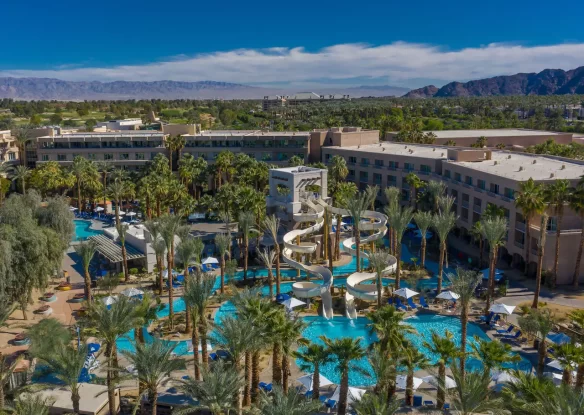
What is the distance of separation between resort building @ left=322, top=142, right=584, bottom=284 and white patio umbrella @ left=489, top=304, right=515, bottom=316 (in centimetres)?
1025

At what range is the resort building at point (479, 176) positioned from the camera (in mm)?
46688

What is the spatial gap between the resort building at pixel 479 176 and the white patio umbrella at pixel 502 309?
33.6 ft

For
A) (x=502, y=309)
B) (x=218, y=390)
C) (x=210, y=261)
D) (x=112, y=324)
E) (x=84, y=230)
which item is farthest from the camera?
(x=84, y=230)

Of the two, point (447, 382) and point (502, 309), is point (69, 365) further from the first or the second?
point (502, 309)

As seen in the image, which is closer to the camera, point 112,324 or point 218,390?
point 218,390

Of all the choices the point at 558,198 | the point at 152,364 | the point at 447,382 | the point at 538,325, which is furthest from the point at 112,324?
the point at 558,198

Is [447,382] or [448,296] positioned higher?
[447,382]

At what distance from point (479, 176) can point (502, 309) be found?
871 inches

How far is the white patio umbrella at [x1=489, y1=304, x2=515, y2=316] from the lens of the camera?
37.4 meters

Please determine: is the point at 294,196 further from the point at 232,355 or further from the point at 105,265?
the point at 232,355

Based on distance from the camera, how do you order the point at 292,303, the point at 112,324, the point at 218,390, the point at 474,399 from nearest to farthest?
the point at 474,399 < the point at 218,390 < the point at 112,324 < the point at 292,303

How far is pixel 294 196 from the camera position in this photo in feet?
173

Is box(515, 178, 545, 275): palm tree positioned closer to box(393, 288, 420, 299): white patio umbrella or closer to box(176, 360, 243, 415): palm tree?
box(393, 288, 420, 299): white patio umbrella

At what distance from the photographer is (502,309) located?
123 ft
